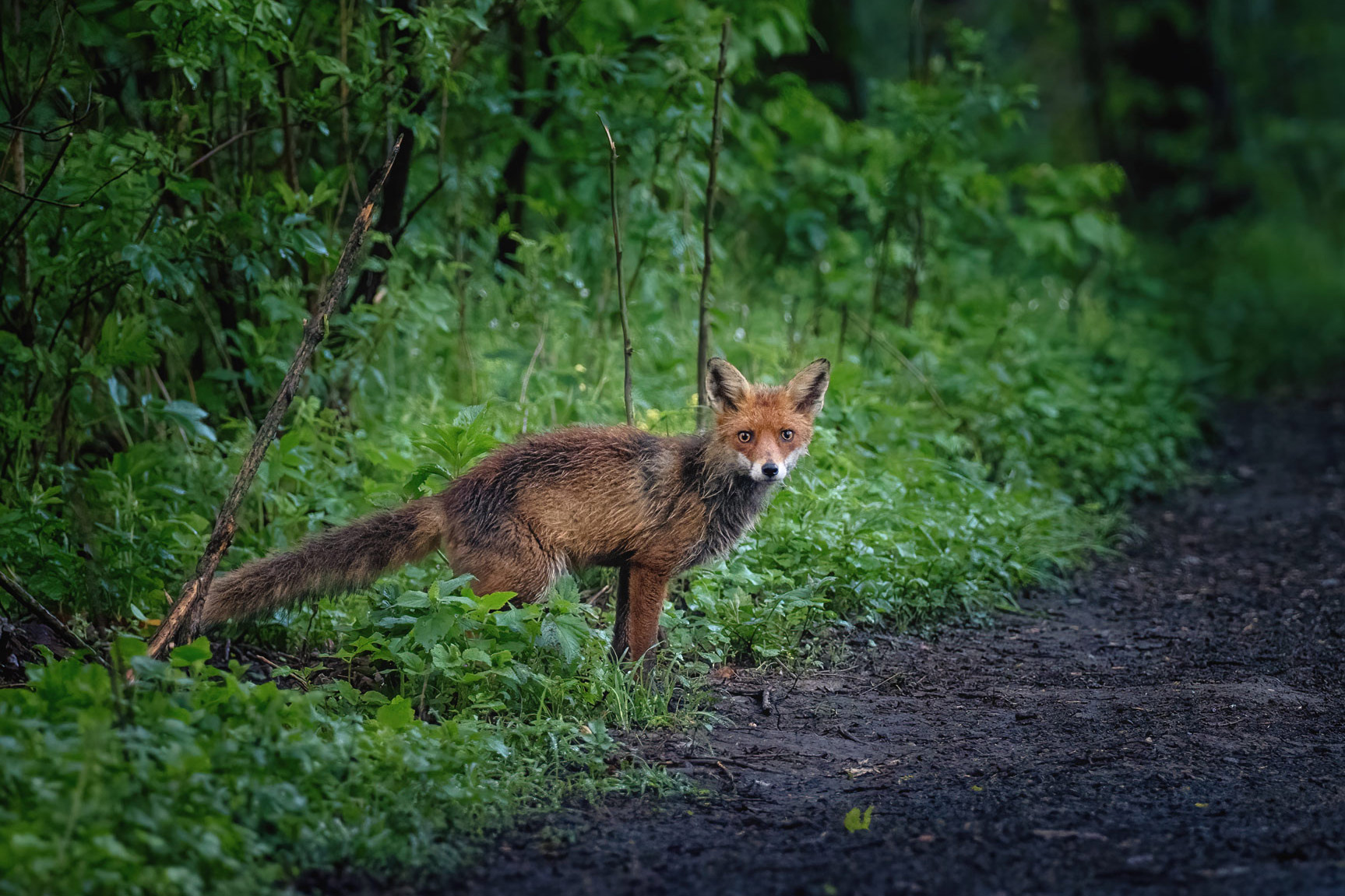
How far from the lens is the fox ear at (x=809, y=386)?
5340 mm

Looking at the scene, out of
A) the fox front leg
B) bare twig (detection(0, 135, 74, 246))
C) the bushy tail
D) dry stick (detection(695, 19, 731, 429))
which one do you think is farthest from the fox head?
bare twig (detection(0, 135, 74, 246))

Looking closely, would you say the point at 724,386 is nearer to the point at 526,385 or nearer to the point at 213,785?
the point at 526,385

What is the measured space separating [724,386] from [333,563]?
190 centimetres

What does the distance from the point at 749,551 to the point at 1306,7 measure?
90.2ft

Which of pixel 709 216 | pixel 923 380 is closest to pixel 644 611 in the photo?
pixel 709 216

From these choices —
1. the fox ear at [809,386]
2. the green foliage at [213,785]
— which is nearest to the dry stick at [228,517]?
the green foliage at [213,785]

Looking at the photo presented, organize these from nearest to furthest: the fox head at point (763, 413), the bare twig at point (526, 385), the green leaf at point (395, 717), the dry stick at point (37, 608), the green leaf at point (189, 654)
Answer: the green leaf at point (189, 654) → the green leaf at point (395, 717) → the dry stick at point (37, 608) → the fox head at point (763, 413) → the bare twig at point (526, 385)

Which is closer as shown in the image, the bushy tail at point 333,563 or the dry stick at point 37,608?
the dry stick at point 37,608

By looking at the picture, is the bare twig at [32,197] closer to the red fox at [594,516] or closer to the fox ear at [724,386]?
the red fox at [594,516]

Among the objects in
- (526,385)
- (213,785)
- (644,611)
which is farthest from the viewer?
(526,385)

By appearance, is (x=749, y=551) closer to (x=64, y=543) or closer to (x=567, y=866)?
(x=567, y=866)

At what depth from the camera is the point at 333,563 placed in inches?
183

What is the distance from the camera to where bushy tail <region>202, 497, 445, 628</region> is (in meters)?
4.51

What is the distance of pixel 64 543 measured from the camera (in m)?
5.20
